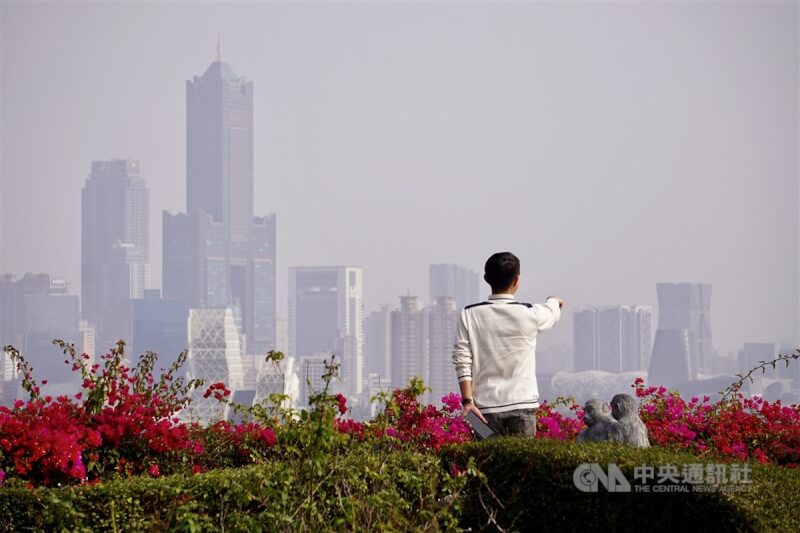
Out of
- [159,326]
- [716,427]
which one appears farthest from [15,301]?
[716,427]

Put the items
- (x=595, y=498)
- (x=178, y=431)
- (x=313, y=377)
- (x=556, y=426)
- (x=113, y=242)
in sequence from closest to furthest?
1. (x=595, y=498)
2. (x=178, y=431)
3. (x=556, y=426)
4. (x=313, y=377)
5. (x=113, y=242)

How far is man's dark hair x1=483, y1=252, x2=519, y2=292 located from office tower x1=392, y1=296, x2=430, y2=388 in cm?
11457

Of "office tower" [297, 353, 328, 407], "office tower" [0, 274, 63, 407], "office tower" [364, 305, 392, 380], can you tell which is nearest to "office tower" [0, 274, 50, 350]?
"office tower" [0, 274, 63, 407]

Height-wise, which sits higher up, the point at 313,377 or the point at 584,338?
the point at 584,338

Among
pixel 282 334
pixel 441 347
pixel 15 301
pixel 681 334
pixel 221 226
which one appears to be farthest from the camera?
pixel 221 226

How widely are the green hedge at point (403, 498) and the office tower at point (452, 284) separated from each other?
135344mm

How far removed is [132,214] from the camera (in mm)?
164000

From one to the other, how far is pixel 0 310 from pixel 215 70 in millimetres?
77257

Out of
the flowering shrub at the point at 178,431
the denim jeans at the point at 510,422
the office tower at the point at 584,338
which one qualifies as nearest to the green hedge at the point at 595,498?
the denim jeans at the point at 510,422

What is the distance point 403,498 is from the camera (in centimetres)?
396

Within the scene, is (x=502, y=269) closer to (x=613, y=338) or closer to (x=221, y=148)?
(x=613, y=338)

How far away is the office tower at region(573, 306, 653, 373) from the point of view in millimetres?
109938

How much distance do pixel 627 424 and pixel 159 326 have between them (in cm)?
14907

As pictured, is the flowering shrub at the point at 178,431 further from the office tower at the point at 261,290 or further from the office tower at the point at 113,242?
the office tower at the point at 261,290
